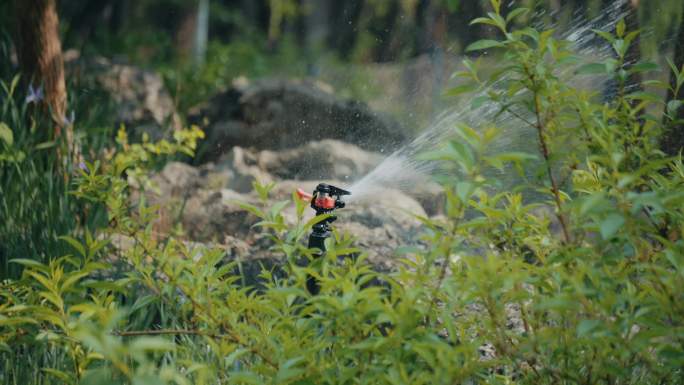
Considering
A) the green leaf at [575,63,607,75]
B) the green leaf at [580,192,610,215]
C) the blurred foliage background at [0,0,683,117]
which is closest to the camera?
the green leaf at [580,192,610,215]

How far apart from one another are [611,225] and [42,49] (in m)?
3.38

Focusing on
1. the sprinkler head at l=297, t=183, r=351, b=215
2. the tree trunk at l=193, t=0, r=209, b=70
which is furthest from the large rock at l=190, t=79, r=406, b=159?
the tree trunk at l=193, t=0, r=209, b=70

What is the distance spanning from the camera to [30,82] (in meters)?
3.78

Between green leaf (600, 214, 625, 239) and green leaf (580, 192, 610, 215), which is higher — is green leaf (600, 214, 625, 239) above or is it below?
below

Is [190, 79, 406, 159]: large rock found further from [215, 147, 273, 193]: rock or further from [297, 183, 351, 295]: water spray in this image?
[297, 183, 351, 295]: water spray

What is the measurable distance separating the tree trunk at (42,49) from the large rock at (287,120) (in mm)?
1450

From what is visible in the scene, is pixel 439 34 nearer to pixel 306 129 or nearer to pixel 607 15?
pixel 306 129

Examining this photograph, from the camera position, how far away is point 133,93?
5.60 meters

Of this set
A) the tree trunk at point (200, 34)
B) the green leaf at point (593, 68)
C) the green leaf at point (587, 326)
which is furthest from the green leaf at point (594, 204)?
the tree trunk at point (200, 34)

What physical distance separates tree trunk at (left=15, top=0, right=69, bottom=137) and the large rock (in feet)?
4.76

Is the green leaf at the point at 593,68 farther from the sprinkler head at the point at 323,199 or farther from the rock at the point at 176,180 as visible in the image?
the rock at the point at 176,180

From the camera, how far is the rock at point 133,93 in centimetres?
511

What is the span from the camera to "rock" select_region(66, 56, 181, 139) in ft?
16.8

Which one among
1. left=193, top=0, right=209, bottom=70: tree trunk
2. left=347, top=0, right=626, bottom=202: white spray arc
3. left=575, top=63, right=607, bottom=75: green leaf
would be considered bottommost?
left=193, top=0, right=209, bottom=70: tree trunk
